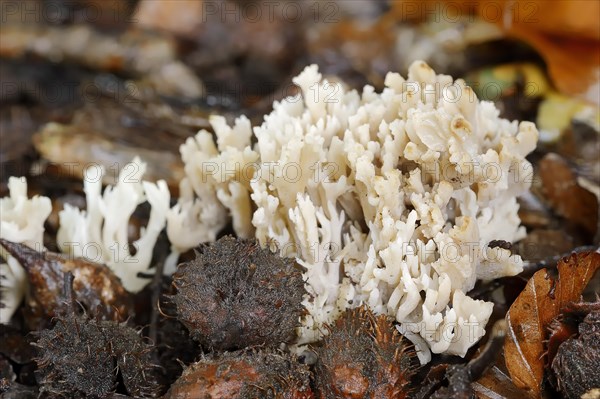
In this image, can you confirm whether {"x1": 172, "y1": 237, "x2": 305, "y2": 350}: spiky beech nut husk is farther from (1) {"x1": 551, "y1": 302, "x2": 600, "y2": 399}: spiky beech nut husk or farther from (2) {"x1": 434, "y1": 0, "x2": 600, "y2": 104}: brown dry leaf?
(2) {"x1": 434, "y1": 0, "x2": 600, "y2": 104}: brown dry leaf

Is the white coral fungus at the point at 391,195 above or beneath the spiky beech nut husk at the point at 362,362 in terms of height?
above

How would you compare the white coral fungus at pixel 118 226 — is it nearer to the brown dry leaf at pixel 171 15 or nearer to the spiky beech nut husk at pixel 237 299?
the spiky beech nut husk at pixel 237 299

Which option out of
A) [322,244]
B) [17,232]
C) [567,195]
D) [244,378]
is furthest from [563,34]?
[17,232]

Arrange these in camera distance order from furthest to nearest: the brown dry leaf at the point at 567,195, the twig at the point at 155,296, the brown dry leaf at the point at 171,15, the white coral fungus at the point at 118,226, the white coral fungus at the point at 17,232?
1. the brown dry leaf at the point at 171,15
2. the brown dry leaf at the point at 567,195
3. the white coral fungus at the point at 118,226
4. the white coral fungus at the point at 17,232
5. the twig at the point at 155,296

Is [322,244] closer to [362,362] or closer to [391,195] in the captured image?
[391,195]

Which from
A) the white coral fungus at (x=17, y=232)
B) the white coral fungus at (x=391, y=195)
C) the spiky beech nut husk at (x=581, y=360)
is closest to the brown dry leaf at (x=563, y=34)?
the white coral fungus at (x=391, y=195)

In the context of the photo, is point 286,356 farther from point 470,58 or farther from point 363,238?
point 470,58

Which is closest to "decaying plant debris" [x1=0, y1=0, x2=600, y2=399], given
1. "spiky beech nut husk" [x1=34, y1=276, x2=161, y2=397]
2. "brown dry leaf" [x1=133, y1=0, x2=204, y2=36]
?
"spiky beech nut husk" [x1=34, y1=276, x2=161, y2=397]
